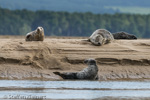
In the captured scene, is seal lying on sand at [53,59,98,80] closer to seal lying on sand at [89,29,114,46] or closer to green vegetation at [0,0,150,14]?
seal lying on sand at [89,29,114,46]

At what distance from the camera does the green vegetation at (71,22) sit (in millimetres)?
55906

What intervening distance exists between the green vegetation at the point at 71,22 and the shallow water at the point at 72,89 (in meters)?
40.1

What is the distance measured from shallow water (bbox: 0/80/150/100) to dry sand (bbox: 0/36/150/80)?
1117 millimetres

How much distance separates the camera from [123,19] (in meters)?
58.1

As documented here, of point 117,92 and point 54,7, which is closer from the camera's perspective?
→ point 117,92

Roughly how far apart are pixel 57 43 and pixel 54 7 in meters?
156

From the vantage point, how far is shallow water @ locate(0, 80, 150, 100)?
12703 mm

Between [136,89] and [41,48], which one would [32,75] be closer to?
[41,48]

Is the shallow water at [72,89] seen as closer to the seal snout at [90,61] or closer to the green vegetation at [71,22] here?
the seal snout at [90,61]

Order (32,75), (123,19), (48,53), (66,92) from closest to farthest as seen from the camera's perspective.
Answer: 1. (66,92)
2. (32,75)
3. (48,53)
4. (123,19)

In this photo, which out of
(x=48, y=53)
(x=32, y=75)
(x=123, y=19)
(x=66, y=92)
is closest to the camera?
(x=66, y=92)

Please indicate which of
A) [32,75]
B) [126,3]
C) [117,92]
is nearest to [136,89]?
[117,92]

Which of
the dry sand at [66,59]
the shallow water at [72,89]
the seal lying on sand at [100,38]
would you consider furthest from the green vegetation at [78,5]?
the shallow water at [72,89]

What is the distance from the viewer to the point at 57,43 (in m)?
18.1
